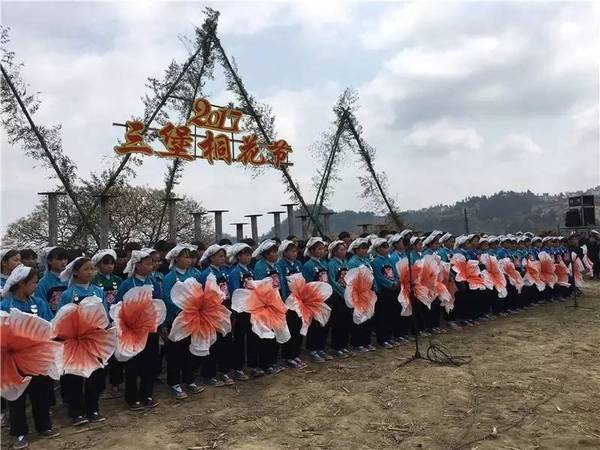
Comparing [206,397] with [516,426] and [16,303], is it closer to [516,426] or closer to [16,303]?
[16,303]

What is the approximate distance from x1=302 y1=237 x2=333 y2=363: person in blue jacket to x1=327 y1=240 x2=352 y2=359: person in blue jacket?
138 mm

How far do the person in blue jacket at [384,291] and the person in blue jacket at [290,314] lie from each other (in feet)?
5.98

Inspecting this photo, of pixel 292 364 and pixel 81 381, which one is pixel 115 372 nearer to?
pixel 81 381

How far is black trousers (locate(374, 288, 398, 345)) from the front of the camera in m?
8.69

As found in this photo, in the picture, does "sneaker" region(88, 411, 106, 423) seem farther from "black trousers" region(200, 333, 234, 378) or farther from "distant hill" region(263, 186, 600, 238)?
"distant hill" region(263, 186, 600, 238)

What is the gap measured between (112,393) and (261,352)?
2091 millimetres

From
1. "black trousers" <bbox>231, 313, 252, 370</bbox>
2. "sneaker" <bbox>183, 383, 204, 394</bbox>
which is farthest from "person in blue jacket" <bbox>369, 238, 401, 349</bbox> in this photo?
"sneaker" <bbox>183, 383, 204, 394</bbox>

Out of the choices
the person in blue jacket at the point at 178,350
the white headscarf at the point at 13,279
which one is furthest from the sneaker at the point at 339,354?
the white headscarf at the point at 13,279

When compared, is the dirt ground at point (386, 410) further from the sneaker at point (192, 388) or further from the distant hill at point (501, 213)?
the distant hill at point (501, 213)

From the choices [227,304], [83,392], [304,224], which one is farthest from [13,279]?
[304,224]

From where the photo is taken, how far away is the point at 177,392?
6.04 meters

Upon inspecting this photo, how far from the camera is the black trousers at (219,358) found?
6664 mm

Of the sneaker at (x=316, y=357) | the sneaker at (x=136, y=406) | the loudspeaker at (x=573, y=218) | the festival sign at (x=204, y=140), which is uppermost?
the festival sign at (x=204, y=140)

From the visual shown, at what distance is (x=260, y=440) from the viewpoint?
4742 millimetres
